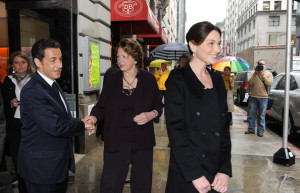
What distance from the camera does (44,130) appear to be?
2.14m

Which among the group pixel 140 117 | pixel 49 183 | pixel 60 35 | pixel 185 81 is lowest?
pixel 49 183

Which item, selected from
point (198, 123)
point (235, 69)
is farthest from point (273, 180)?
point (235, 69)

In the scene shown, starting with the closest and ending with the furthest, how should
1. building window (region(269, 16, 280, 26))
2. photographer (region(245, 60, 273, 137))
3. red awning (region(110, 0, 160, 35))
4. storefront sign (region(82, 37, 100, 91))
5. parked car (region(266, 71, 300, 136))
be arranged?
storefront sign (region(82, 37, 100, 91)) → parked car (region(266, 71, 300, 136)) → red awning (region(110, 0, 160, 35)) → photographer (region(245, 60, 273, 137)) → building window (region(269, 16, 280, 26))

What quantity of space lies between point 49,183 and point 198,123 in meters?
1.28

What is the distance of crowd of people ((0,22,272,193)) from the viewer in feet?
6.26

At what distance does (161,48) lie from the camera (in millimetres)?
9211

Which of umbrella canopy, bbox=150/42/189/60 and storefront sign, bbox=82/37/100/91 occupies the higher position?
umbrella canopy, bbox=150/42/189/60

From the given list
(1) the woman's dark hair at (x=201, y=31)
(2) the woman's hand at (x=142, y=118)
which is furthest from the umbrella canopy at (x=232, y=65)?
(1) the woman's dark hair at (x=201, y=31)

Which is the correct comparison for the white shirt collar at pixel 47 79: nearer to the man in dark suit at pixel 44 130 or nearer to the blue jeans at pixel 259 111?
the man in dark suit at pixel 44 130

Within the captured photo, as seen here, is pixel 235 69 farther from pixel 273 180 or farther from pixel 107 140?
pixel 107 140

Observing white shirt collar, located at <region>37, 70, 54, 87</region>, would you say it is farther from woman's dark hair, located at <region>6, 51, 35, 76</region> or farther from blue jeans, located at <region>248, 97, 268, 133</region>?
blue jeans, located at <region>248, 97, 268, 133</region>

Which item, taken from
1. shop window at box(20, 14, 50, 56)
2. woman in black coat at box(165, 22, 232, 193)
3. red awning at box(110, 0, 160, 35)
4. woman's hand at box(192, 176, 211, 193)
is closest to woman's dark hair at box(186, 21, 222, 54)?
woman in black coat at box(165, 22, 232, 193)

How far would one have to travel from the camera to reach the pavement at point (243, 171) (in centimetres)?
426

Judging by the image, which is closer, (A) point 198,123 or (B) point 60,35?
(A) point 198,123
